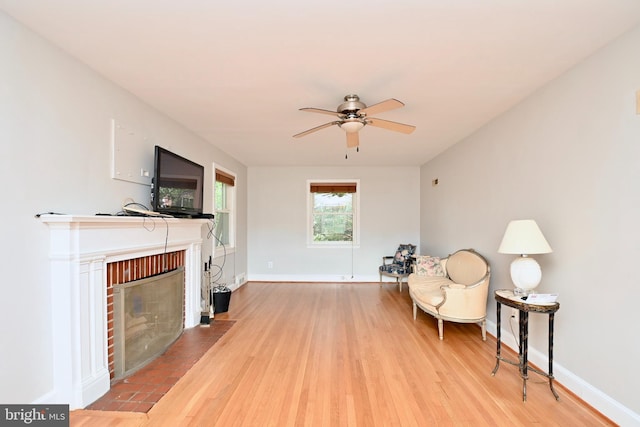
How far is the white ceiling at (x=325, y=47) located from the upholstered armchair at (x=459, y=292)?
171cm

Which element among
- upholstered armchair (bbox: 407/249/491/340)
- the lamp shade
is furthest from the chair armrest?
the lamp shade

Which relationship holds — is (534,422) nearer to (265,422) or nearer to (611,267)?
(611,267)

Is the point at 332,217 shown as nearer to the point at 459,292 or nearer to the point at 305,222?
the point at 305,222

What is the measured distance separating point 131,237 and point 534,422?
10.2 ft

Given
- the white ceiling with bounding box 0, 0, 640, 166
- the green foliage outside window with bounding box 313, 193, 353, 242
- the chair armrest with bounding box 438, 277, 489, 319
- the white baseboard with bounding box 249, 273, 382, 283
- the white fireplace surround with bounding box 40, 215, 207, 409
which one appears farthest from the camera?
the green foliage outside window with bounding box 313, 193, 353, 242

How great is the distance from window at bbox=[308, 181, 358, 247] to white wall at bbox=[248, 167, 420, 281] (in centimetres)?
14

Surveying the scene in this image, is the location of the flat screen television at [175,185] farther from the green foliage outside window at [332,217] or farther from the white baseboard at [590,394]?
the white baseboard at [590,394]

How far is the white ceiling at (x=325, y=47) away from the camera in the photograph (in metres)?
1.58

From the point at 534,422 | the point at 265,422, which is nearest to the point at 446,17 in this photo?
the point at 534,422

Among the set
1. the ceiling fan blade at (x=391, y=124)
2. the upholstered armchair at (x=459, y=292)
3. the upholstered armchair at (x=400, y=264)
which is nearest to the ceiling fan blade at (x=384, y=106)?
the ceiling fan blade at (x=391, y=124)

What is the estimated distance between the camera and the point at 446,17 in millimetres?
1632

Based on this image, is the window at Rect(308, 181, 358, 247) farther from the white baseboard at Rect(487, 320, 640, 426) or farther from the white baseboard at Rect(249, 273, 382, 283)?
the white baseboard at Rect(487, 320, 640, 426)

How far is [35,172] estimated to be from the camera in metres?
1.79

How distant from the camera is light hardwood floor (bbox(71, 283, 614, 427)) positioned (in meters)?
1.88
